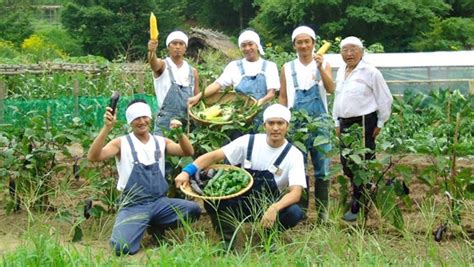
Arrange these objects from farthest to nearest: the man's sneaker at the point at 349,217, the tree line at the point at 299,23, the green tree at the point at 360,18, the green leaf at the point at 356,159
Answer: the green tree at the point at 360,18 < the tree line at the point at 299,23 < the man's sneaker at the point at 349,217 < the green leaf at the point at 356,159

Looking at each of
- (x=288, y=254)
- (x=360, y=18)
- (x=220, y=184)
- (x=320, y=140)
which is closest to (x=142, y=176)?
(x=220, y=184)

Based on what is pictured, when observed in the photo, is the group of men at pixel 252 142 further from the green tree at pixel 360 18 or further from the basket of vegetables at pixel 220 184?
the green tree at pixel 360 18

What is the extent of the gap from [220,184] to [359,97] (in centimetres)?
128

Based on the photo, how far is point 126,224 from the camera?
17.7 ft

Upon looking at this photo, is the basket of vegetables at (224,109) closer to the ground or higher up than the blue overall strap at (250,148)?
higher up

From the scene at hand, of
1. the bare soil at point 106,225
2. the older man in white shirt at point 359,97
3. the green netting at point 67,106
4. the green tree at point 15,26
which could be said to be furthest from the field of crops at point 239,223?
the green tree at point 15,26

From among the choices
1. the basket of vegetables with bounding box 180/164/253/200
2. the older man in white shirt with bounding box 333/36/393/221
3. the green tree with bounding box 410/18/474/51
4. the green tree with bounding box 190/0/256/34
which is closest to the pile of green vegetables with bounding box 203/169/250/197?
the basket of vegetables with bounding box 180/164/253/200

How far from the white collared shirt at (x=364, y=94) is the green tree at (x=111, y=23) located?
85.8ft

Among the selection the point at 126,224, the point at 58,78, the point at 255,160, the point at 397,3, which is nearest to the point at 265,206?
the point at 255,160

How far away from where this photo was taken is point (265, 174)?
18.0 ft

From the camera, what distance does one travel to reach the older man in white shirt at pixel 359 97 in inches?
235

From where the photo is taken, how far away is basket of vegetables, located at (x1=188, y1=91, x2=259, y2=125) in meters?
6.15

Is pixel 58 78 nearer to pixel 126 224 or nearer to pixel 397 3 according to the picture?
pixel 126 224

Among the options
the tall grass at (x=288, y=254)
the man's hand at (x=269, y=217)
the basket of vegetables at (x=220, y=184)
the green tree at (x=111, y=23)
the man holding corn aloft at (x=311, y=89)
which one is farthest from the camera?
the green tree at (x=111, y=23)
